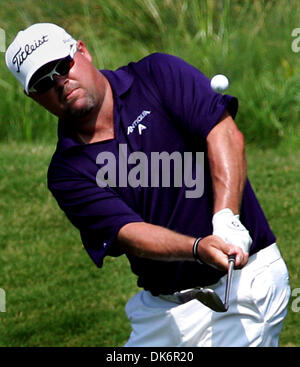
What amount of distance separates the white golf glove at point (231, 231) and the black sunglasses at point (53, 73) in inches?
40.3

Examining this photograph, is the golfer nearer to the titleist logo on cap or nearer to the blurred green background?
the titleist logo on cap

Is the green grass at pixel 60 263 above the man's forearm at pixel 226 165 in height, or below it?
below

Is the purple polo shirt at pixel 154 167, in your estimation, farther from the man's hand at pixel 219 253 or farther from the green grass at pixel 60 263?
the green grass at pixel 60 263

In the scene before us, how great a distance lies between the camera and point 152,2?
11406mm

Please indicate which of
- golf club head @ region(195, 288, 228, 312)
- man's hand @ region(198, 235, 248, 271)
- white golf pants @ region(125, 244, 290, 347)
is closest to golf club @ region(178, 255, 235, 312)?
golf club head @ region(195, 288, 228, 312)

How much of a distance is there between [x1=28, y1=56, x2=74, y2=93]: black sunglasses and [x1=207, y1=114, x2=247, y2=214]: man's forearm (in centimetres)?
73

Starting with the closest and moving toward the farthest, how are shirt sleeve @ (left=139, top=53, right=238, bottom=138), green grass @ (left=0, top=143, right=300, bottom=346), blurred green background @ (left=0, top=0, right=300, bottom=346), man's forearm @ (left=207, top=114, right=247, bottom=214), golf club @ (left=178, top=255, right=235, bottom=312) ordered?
golf club @ (left=178, top=255, right=235, bottom=312) < man's forearm @ (left=207, top=114, right=247, bottom=214) < shirt sleeve @ (left=139, top=53, right=238, bottom=138) < green grass @ (left=0, top=143, right=300, bottom=346) < blurred green background @ (left=0, top=0, right=300, bottom=346)

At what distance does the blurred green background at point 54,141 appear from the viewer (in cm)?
748

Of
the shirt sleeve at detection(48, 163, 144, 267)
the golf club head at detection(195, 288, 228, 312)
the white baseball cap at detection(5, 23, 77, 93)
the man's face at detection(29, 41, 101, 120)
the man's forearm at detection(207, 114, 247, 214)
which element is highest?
the white baseball cap at detection(5, 23, 77, 93)

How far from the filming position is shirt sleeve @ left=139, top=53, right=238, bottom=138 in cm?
463

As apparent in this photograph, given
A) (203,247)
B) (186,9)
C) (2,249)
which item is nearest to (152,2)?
(186,9)

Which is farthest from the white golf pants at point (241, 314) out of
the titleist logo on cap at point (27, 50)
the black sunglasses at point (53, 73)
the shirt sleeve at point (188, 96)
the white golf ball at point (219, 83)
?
the titleist logo on cap at point (27, 50)

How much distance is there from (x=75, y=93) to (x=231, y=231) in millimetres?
1023

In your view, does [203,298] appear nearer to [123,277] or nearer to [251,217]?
[251,217]
